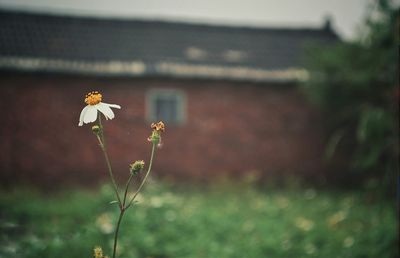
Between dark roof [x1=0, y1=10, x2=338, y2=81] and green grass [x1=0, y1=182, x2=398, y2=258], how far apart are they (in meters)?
3.39

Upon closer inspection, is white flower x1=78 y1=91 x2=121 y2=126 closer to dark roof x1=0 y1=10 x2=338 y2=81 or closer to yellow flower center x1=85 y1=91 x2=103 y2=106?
yellow flower center x1=85 y1=91 x2=103 y2=106

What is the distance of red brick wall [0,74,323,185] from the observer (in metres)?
10.5

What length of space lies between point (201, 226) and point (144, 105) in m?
5.07

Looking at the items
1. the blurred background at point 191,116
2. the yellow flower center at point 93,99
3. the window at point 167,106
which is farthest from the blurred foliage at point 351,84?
the yellow flower center at point 93,99

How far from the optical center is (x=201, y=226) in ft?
21.9

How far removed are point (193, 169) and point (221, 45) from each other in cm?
411

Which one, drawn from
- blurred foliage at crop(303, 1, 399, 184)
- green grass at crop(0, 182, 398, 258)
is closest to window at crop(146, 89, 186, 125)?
green grass at crop(0, 182, 398, 258)

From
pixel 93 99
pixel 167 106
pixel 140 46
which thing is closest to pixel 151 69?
pixel 167 106

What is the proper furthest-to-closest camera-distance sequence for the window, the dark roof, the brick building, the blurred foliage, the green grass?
the window → the dark roof → the brick building → the blurred foliage → the green grass

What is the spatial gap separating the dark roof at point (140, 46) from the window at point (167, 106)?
0.61 m

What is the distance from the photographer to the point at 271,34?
47.3 ft

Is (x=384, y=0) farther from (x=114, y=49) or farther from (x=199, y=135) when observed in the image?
(x=114, y=49)

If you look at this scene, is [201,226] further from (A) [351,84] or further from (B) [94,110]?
(A) [351,84]

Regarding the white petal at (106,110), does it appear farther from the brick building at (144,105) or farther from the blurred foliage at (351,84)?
the brick building at (144,105)
